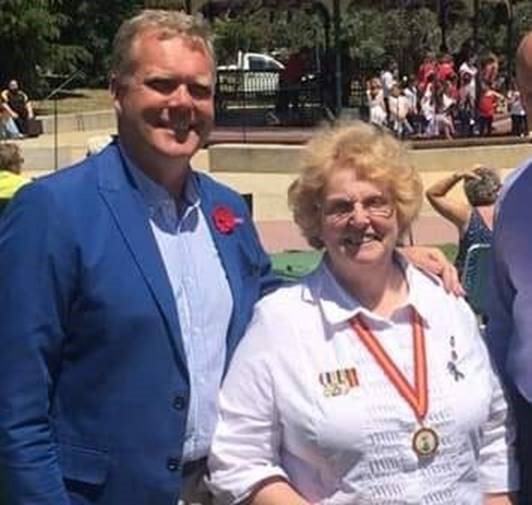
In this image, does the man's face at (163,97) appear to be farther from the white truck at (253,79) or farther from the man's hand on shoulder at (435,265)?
the white truck at (253,79)

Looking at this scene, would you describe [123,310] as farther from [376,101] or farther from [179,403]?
[376,101]

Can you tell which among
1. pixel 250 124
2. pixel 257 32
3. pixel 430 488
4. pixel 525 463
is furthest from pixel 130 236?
pixel 257 32

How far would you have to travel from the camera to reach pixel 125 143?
2.82 m

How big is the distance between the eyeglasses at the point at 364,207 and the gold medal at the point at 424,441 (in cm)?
45

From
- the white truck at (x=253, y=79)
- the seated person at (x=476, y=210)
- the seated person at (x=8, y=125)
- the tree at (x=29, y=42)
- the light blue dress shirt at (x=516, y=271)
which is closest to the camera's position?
the light blue dress shirt at (x=516, y=271)

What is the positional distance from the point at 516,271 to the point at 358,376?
1.60ft

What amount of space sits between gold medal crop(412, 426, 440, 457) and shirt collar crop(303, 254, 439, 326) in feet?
0.76

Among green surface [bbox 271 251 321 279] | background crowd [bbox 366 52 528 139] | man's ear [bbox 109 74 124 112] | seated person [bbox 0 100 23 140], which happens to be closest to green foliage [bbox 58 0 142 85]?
seated person [bbox 0 100 23 140]

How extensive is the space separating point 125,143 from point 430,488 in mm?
943

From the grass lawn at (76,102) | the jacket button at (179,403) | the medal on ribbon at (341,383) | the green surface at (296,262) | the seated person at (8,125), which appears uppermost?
the medal on ribbon at (341,383)

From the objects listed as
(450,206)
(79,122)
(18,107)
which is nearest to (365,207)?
(450,206)

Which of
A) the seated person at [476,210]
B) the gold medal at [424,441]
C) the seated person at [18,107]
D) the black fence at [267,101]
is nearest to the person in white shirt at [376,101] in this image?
the black fence at [267,101]

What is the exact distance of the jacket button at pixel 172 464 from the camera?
2.75 metres

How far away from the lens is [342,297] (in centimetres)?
279
